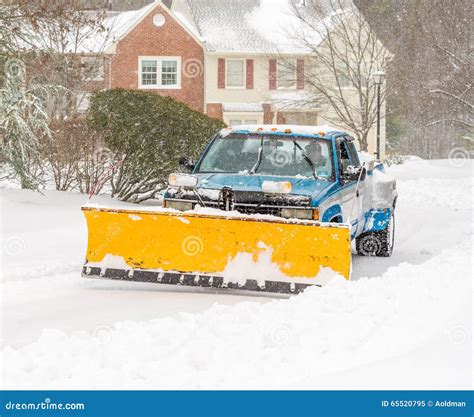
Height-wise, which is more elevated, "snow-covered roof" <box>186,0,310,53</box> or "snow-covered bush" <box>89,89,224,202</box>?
"snow-covered roof" <box>186,0,310,53</box>

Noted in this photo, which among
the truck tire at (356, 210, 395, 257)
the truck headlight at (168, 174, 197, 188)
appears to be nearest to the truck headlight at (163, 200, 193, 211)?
the truck headlight at (168, 174, 197, 188)

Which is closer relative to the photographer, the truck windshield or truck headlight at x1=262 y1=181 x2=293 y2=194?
truck headlight at x1=262 y1=181 x2=293 y2=194

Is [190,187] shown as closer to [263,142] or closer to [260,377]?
[263,142]

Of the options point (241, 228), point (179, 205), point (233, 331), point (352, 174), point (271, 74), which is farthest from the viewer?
point (271, 74)

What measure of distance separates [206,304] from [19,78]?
26.4 feet

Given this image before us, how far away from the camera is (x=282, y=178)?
11078mm

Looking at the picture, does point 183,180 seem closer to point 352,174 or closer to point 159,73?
point 352,174

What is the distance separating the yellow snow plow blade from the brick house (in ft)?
117

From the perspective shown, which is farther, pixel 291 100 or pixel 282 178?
pixel 291 100

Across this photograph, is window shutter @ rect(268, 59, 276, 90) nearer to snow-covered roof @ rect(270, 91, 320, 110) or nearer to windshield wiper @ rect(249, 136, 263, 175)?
snow-covered roof @ rect(270, 91, 320, 110)

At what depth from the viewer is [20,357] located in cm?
684

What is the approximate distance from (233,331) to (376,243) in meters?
6.36

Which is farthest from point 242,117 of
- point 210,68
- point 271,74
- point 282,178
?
point 282,178

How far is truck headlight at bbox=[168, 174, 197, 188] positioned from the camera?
35.3ft
